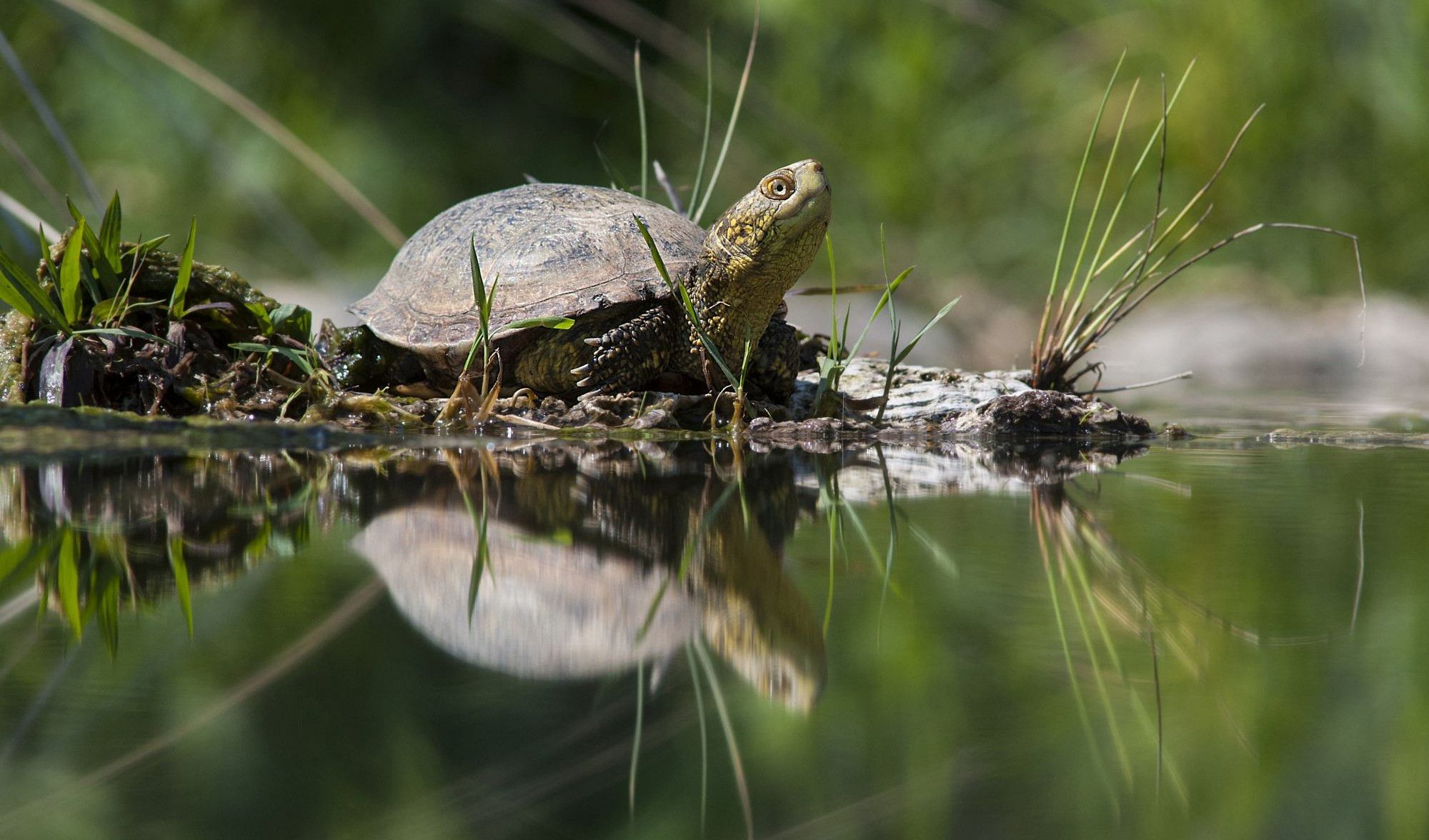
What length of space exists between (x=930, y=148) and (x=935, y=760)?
6849 millimetres

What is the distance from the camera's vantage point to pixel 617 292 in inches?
98.6

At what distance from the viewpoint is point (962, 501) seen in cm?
158

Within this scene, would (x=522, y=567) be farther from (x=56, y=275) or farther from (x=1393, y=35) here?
(x=1393, y=35)

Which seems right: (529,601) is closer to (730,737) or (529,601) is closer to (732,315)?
(730,737)

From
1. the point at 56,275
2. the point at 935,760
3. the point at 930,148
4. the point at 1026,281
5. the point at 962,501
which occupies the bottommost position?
the point at 935,760

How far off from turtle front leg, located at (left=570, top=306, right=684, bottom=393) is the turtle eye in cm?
35

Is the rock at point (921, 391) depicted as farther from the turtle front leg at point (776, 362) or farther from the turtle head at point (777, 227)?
the turtle head at point (777, 227)

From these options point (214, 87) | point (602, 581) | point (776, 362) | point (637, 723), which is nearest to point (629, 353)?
point (776, 362)

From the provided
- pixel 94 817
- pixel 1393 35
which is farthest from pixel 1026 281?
pixel 94 817

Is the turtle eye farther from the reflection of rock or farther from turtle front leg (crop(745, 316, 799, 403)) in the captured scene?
the reflection of rock

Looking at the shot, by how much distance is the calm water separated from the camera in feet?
2.09

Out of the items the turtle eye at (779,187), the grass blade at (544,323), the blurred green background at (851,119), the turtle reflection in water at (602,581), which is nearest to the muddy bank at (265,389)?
the grass blade at (544,323)

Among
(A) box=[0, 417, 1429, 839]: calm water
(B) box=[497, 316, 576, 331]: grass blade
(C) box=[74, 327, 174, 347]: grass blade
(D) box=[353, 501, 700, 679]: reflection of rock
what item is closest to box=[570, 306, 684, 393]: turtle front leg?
(B) box=[497, 316, 576, 331]: grass blade

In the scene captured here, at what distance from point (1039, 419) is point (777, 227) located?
2.11 feet
